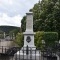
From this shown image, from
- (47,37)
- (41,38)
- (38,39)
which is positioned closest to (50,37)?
(47,37)

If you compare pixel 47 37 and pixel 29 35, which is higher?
pixel 47 37

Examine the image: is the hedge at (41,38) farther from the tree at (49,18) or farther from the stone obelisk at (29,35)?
the tree at (49,18)

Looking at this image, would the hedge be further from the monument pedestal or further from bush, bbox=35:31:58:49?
the monument pedestal

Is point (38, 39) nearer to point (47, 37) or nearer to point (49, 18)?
point (47, 37)

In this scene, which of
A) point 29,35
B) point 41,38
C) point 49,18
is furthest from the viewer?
point 49,18

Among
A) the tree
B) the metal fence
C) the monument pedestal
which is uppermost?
the tree

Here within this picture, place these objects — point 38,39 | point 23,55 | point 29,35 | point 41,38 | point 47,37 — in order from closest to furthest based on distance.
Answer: point 23,55 → point 29,35 → point 38,39 → point 41,38 → point 47,37

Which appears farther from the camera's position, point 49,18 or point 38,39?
point 49,18

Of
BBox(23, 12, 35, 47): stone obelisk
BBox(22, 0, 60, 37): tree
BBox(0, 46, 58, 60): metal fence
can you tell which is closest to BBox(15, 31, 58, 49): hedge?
BBox(23, 12, 35, 47): stone obelisk

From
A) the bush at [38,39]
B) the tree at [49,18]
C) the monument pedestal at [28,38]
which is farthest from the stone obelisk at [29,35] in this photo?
the tree at [49,18]

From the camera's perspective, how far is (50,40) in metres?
33.4

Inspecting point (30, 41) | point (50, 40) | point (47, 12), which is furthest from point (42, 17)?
point (30, 41)

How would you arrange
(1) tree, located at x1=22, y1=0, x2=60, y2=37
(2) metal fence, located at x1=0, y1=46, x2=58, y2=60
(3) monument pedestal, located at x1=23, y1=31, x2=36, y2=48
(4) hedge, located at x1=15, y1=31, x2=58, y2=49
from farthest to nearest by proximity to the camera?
1. (1) tree, located at x1=22, y1=0, x2=60, y2=37
2. (4) hedge, located at x1=15, y1=31, x2=58, y2=49
3. (3) monument pedestal, located at x1=23, y1=31, x2=36, y2=48
4. (2) metal fence, located at x1=0, y1=46, x2=58, y2=60

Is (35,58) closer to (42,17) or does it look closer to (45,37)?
(45,37)
